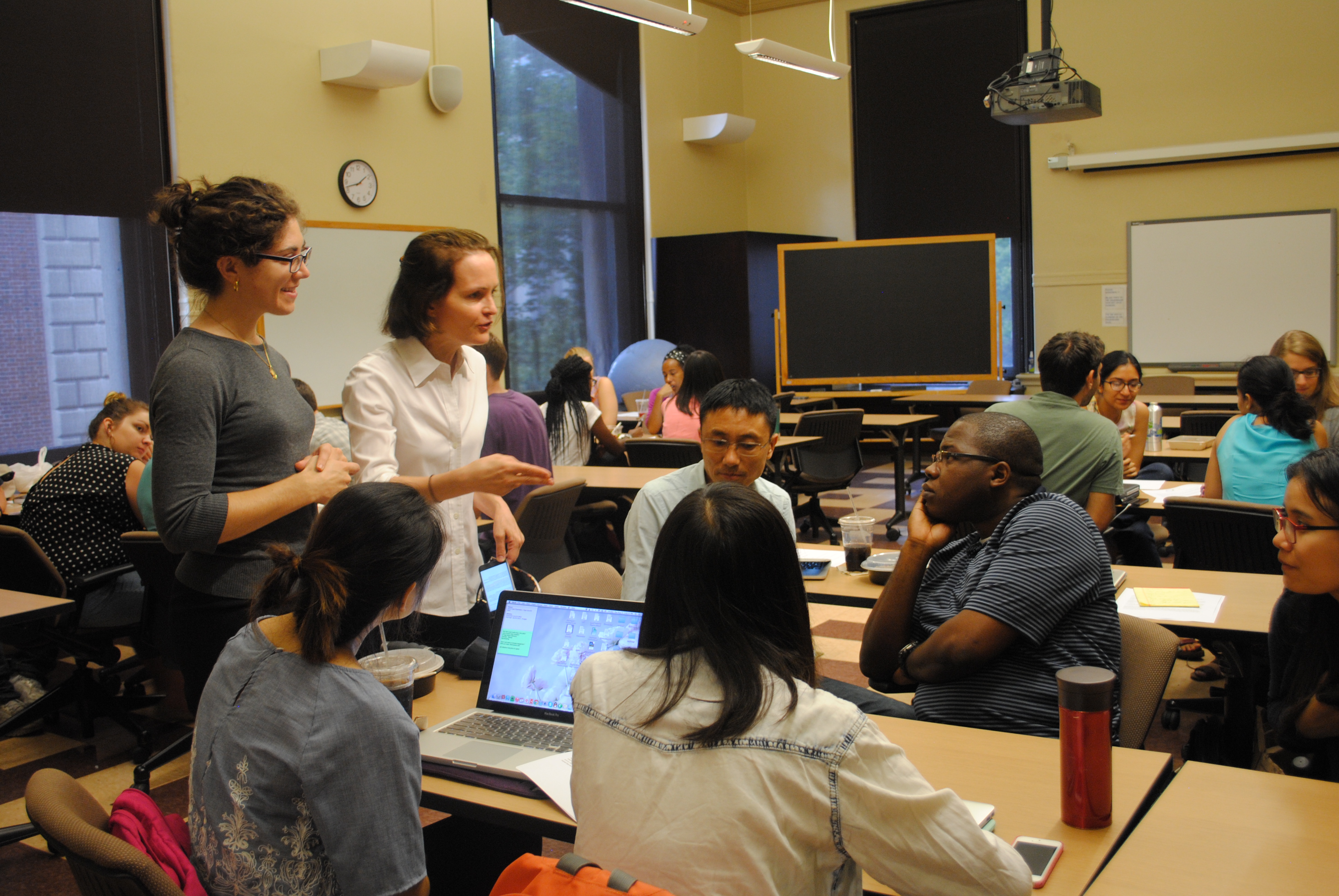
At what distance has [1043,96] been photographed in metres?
6.55

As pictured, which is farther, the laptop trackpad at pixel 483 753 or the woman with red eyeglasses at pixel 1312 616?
the woman with red eyeglasses at pixel 1312 616

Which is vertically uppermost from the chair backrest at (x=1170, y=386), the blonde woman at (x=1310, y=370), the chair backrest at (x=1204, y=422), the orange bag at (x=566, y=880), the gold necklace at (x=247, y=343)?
the gold necklace at (x=247, y=343)

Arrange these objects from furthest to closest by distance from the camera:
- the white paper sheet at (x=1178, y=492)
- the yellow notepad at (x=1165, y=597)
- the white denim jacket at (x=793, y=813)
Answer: the white paper sheet at (x=1178, y=492) < the yellow notepad at (x=1165, y=597) < the white denim jacket at (x=793, y=813)

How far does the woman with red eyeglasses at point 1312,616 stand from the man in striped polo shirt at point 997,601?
1.03 ft

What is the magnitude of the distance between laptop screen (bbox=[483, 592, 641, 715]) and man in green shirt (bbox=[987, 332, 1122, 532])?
218 cm

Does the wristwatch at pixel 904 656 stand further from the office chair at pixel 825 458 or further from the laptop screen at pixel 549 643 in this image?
the office chair at pixel 825 458

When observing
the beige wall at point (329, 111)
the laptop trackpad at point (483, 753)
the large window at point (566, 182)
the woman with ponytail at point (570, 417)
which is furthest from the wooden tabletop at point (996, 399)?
the laptop trackpad at point (483, 753)

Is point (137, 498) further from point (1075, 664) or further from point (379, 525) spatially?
point (1075, 664)

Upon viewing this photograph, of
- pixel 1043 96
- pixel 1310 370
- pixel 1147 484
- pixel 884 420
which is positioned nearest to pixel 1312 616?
pixel 1147 484

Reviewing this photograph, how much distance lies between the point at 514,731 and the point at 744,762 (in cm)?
81

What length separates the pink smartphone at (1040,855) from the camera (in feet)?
4.47

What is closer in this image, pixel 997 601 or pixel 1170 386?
pixel 997 601

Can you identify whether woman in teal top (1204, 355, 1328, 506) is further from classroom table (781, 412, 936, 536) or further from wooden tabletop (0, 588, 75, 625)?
wooden tabletop (0, 588, 75, 625)

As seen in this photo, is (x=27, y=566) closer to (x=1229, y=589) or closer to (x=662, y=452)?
(x=662, y=452)
